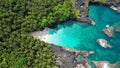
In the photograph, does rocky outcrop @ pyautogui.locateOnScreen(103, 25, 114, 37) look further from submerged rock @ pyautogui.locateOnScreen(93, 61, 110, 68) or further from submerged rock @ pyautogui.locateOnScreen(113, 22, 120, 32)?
submerged rock @ pyautogui.locateOnScreen(93, 61, 110, 68)

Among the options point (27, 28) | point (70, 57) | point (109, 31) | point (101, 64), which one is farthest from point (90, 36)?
point (27, 28)

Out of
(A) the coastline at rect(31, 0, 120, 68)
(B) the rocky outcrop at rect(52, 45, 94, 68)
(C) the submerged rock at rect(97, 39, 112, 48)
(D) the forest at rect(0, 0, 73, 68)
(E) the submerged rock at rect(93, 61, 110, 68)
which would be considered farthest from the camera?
(C) the submerged rock at rect(97, 39, 112, 48)

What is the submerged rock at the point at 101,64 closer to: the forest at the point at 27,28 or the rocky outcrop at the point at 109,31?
the rocky outcrop at the point at 109,31

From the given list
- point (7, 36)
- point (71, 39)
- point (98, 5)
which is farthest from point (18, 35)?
point (98, 5)

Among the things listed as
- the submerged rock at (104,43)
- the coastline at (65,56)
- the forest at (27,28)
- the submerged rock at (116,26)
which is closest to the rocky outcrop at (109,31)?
the submerged rock at (116,26)

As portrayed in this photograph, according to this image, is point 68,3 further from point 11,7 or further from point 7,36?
point 7,36

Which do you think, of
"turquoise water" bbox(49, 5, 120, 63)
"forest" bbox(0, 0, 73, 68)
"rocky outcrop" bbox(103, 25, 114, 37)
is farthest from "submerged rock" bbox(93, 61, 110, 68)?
"forest" bbox(0, 0, 73, 68)

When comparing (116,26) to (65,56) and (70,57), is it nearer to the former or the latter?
(70,57)

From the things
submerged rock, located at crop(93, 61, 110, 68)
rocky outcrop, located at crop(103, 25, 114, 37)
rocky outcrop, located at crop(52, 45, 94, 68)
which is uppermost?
rocky outcrop, located at crop(103, 25, 114, 37)
